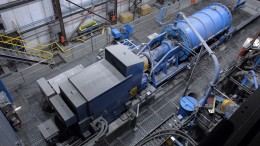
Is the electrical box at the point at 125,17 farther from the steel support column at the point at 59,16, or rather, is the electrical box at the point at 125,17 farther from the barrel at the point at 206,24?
the barrel at the point at 206,24

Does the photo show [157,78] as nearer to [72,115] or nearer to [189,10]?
[72,115]

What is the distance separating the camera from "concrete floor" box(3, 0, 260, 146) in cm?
1035

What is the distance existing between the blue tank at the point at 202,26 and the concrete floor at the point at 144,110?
Result: 1.61 metres

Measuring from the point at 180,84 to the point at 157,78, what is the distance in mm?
1480

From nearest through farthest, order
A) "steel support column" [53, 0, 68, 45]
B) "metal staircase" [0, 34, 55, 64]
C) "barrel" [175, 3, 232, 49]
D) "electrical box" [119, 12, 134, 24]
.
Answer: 1. "barrel" [175, 3, 232, 49]
2. "metal staircase" [0, 34, 55, 64]
3. "steel support column" [53, 0, 68, 45]
4. "electrical box" [119, 12, 134, 24]

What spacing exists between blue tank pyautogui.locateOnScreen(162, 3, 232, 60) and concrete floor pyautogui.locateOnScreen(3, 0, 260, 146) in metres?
1.61

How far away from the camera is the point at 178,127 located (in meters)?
10.0

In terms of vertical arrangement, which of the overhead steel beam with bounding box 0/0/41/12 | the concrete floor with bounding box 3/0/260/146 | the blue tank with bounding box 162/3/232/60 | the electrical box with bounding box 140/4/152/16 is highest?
the overhead steel beam with bounding box 0/0/41/12

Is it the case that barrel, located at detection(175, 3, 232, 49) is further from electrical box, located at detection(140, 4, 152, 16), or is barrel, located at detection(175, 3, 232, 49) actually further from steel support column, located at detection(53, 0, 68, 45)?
steel support column, located at detection(53, 0, 68, 45)

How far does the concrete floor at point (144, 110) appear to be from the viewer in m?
10.4

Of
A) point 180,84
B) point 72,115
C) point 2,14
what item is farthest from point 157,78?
point 2,14

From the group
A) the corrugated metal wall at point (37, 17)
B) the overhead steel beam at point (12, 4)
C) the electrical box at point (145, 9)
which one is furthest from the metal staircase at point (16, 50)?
the electrical box at point (145, 9)

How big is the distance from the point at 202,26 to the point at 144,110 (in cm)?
570

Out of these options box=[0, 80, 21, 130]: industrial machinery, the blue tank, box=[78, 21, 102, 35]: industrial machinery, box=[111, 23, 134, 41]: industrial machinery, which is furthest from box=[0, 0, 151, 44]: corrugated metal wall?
the blue tank
